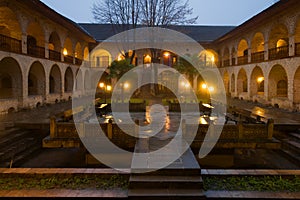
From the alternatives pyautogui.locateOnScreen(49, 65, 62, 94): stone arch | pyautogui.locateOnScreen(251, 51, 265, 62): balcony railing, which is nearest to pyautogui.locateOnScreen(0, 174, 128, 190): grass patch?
pyautogui.locateOnScreen(49, 65, 62, 94): stone arch

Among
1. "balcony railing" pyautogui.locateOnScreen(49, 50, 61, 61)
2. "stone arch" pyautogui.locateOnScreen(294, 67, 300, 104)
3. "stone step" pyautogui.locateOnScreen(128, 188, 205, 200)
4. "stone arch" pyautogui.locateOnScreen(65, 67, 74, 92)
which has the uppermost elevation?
"balcony railing" pyautogui.locateOnScreen(49, 50, 61, 61)

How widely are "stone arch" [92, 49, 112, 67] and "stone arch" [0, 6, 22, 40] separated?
1633cm

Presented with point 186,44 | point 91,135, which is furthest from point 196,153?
point 186,44

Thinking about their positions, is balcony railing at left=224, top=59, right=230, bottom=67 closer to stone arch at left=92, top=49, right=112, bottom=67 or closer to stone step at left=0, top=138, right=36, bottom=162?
stone arch at left=92, top=49, right=112, bottom=67

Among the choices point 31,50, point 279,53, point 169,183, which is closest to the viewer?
point 169,183

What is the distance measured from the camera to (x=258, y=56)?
73.4ft

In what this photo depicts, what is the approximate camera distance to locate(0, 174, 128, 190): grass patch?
19.3 feet

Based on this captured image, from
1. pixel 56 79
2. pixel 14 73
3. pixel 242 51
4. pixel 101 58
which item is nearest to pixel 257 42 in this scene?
pixel 242 51

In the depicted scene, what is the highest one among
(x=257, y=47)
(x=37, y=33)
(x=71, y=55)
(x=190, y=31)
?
(x=190, y=31)

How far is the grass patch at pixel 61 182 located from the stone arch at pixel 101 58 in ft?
97.9

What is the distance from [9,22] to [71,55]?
1012 cm

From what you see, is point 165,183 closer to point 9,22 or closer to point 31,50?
point 9,22

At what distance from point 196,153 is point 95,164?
3753mm

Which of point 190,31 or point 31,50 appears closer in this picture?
point 31,50
